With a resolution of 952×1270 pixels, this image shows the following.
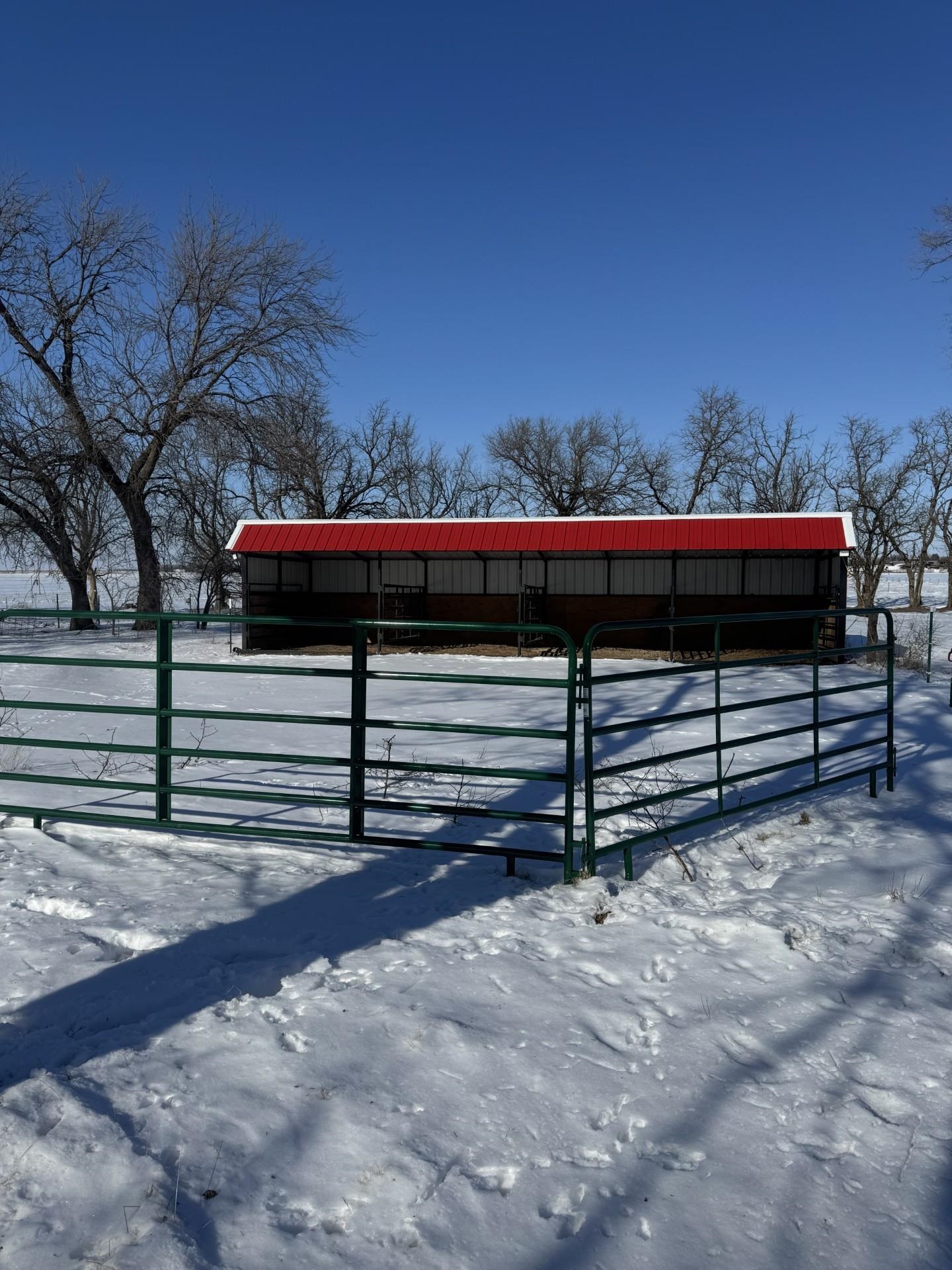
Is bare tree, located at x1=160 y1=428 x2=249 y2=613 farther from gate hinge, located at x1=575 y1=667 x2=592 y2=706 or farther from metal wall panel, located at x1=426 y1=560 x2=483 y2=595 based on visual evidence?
gate hinge, located at x1=575 y1=667 x2=592 y2=706

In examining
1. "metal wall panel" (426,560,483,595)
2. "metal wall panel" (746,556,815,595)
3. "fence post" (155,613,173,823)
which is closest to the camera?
"fence post" (155,613,173,823)

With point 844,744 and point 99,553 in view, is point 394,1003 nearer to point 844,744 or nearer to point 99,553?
point 844,744

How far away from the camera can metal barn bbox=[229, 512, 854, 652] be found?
21.5 m

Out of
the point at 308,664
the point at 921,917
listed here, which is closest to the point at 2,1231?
the point at 921,917

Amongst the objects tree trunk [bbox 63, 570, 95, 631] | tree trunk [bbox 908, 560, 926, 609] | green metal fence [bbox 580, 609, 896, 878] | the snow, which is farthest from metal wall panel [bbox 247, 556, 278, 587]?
tree trunk [bbox 908, 560, 926, 609]

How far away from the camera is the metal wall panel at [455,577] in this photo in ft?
83.4

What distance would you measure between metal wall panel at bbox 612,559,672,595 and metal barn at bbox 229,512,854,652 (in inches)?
1.1

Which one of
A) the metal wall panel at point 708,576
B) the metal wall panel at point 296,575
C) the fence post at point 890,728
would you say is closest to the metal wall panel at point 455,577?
the metal wall panel at point 296,575

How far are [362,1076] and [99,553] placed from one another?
5456 centimetres

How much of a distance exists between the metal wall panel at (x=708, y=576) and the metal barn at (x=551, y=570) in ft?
0.12

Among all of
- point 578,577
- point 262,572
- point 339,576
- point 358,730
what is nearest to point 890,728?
point 358,730

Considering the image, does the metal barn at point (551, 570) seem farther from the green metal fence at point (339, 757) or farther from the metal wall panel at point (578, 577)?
the green metal fence at point (339, 757)

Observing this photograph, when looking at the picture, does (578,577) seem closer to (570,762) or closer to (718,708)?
(718,708)

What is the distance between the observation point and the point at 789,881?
5047 mm
